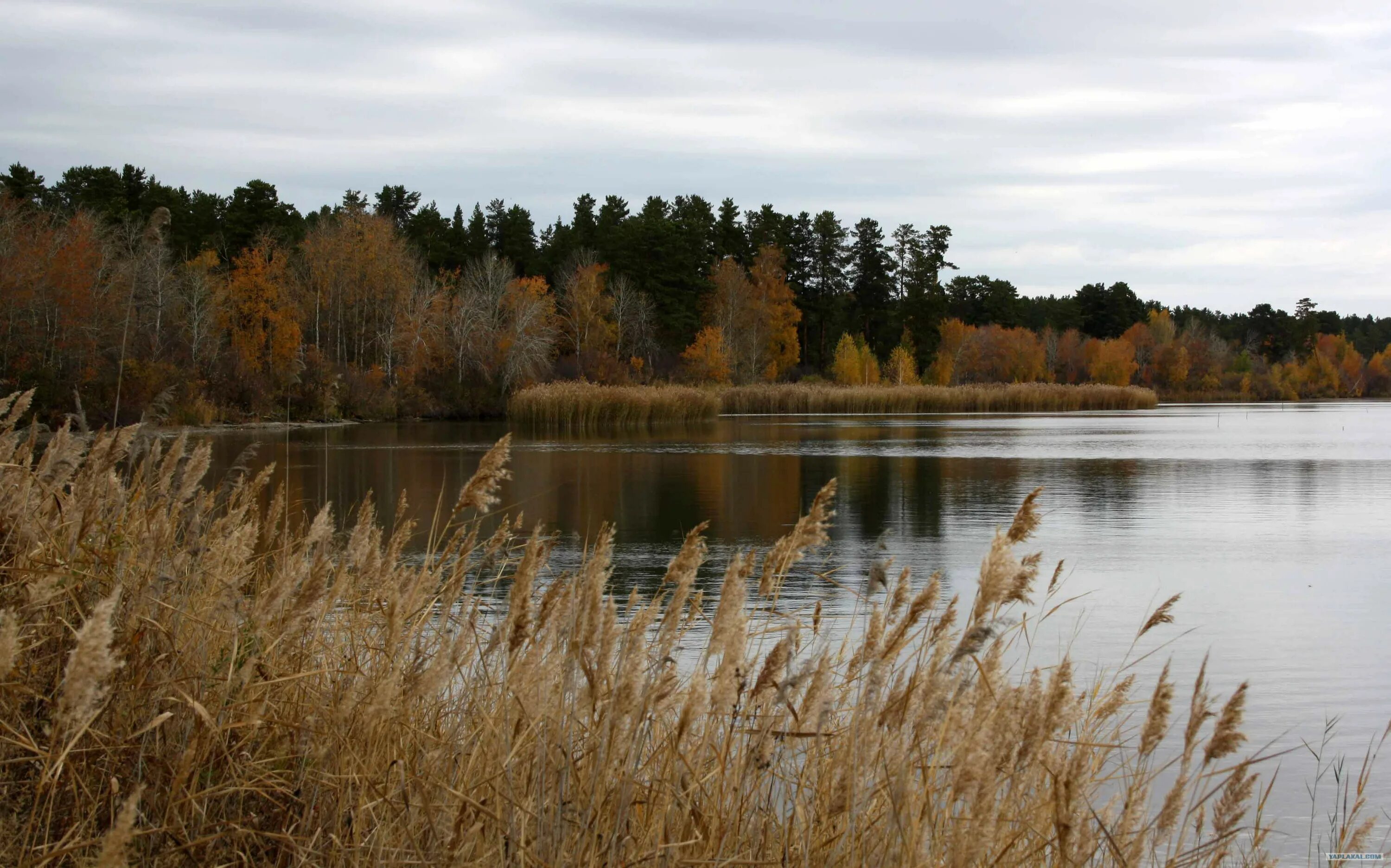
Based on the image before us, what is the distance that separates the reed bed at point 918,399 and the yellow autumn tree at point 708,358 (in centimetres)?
820

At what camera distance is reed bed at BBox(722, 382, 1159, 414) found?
56.8m

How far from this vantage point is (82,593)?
3.40 metres

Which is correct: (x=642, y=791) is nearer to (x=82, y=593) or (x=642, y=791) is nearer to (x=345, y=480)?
(x=82, y=593)

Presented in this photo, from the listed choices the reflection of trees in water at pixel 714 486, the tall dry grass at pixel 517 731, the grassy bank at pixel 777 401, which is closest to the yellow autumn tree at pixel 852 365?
the grassy bank at pixel 777 401

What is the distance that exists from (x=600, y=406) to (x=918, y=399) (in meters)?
19.5

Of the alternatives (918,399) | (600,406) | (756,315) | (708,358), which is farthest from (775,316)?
(600,406)

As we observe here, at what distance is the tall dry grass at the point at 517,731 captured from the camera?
2254mm

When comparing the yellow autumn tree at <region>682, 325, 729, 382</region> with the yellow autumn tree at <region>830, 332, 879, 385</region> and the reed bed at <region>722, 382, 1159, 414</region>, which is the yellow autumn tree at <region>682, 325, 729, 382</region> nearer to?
the yellow autumn tree at <region>830, 332, 879, 385</region>

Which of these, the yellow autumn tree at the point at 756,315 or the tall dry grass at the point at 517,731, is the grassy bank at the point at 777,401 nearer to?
the yellow autumn tree at the point at 756,315

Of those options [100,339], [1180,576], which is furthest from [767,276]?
[1180,576]

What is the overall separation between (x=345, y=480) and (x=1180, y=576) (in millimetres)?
13719

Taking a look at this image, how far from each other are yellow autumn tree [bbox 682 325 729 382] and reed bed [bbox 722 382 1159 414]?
8.20 metres

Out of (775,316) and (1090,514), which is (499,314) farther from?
(1090,514)

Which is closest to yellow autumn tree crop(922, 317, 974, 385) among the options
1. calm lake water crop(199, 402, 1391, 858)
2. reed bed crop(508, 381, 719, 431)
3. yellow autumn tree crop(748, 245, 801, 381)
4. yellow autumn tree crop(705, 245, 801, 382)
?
yellow autumn tree crop(705, 245, 801, 382)
